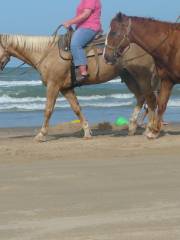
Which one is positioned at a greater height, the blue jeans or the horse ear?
the horse ear

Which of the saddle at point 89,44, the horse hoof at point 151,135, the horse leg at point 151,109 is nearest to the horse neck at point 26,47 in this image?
the saddle at point 89,44

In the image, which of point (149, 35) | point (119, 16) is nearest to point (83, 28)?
point (119, 16)

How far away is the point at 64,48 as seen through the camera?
1084 centimetres

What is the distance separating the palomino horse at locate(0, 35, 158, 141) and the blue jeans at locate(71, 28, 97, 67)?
0.23 m

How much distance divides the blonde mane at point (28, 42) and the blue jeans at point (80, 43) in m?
0.46

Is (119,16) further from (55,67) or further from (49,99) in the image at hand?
(49,99)

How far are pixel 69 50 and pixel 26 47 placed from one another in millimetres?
747

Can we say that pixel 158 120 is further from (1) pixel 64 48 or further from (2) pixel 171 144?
(1) pixel 64 48

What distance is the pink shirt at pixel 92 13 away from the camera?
10.7 meters

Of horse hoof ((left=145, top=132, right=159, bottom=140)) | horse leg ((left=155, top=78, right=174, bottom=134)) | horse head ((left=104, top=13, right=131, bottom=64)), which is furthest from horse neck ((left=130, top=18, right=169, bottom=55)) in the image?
horse hoof ((left=145, top=132, right=159, bottom=140))

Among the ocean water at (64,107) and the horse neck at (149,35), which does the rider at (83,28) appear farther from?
the ocean water at (64,107)

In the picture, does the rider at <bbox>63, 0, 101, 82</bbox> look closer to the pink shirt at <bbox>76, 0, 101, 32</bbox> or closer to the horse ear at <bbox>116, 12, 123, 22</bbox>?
the pink shirt at <bbox>76, 0, 101, 32</bbox>

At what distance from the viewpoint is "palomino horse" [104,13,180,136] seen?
1019 cm

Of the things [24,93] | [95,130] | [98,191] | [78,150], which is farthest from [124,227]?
[24,93]
